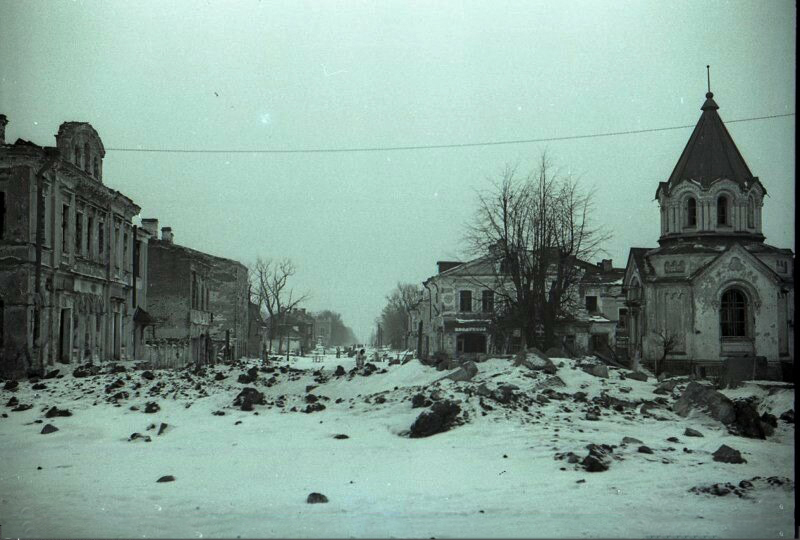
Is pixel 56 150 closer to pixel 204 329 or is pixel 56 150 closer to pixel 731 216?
pixel 204 329

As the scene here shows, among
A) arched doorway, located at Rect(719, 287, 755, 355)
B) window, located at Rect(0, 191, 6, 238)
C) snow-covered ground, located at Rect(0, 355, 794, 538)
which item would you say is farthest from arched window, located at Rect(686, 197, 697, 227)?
window, located at Rect(0, 191, 6, 238)

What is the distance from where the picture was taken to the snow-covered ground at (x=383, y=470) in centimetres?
789

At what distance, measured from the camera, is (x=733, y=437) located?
521 inches

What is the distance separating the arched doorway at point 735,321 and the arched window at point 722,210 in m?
3.24

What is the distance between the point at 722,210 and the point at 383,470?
2781 cm

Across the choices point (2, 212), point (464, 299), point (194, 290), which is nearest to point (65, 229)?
point (2, 212)

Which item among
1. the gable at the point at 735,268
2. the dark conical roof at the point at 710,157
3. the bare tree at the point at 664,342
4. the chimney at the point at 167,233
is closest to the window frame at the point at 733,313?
the gable at the point at 735,268

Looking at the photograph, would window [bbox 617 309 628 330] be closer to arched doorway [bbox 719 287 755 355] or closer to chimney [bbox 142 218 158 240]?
arched doorway [bbox 719 287 755 355]

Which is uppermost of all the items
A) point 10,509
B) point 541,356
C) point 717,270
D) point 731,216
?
point 731,216

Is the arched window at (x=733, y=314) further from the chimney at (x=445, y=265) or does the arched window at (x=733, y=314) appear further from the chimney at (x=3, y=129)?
the chimney at (x=3, y=129)

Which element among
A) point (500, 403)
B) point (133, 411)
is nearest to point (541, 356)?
point (500, 403)

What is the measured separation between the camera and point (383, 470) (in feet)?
36.2

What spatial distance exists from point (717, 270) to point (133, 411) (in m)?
25.3

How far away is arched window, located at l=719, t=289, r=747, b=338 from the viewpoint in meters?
32.6
